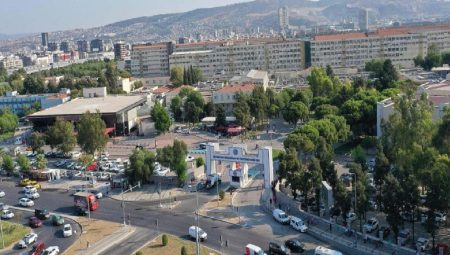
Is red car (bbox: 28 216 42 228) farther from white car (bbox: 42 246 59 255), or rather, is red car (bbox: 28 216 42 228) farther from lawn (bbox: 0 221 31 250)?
white car (bbox: 42 246 59 255)

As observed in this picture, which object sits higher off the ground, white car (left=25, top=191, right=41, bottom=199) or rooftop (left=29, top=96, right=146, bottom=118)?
rooftop (left=29, top=96, right=146, bottom=118)

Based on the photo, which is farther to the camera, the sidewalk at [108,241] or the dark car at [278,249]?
the sidewalk at [108,241]

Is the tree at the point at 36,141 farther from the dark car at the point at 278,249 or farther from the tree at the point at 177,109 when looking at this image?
the dark car at the point at 278,249

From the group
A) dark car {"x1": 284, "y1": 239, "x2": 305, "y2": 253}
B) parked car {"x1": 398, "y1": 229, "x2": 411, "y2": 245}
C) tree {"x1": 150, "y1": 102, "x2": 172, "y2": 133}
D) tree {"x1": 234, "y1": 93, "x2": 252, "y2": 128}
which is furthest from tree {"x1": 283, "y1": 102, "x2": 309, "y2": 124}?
dark car {"x1": 284, "y1": 239, "x2": 305, "y2": 253}

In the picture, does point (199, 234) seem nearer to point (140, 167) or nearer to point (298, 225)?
point (298, 225)

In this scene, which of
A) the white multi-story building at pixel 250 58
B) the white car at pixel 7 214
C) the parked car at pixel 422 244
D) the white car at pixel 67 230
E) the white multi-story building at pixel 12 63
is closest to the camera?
the parked car at pixel 422 244

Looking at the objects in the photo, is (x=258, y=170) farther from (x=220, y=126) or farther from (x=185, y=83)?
(x=185, y=83)

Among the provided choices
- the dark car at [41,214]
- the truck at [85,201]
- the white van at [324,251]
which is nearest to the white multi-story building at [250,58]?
the truck at [85,201]
